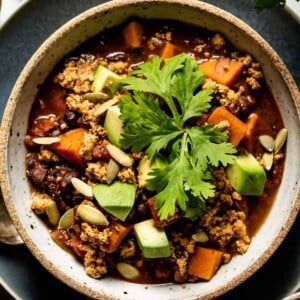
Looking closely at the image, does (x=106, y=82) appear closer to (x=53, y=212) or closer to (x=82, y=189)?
(x=82, y=189)

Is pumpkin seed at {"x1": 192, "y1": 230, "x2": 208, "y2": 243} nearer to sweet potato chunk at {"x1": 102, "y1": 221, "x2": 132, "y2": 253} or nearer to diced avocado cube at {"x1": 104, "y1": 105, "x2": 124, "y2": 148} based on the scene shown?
sweet potato chunk at {"x1": 102, "y1": 221, "x2": 132, "y2": 253}

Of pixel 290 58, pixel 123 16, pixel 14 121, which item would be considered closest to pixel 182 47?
pixel 123 16

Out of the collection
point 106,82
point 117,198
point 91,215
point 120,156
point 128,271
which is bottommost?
point 128,271

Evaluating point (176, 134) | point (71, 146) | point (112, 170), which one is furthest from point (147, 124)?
point (71, 146)

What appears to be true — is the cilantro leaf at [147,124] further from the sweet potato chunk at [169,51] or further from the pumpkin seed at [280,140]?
the pumpkin seed at [280,140]

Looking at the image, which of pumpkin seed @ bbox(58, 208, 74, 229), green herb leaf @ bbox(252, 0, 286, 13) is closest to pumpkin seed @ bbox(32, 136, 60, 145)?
pumpkin seed @ bbox(58, 208, 74, 229)
